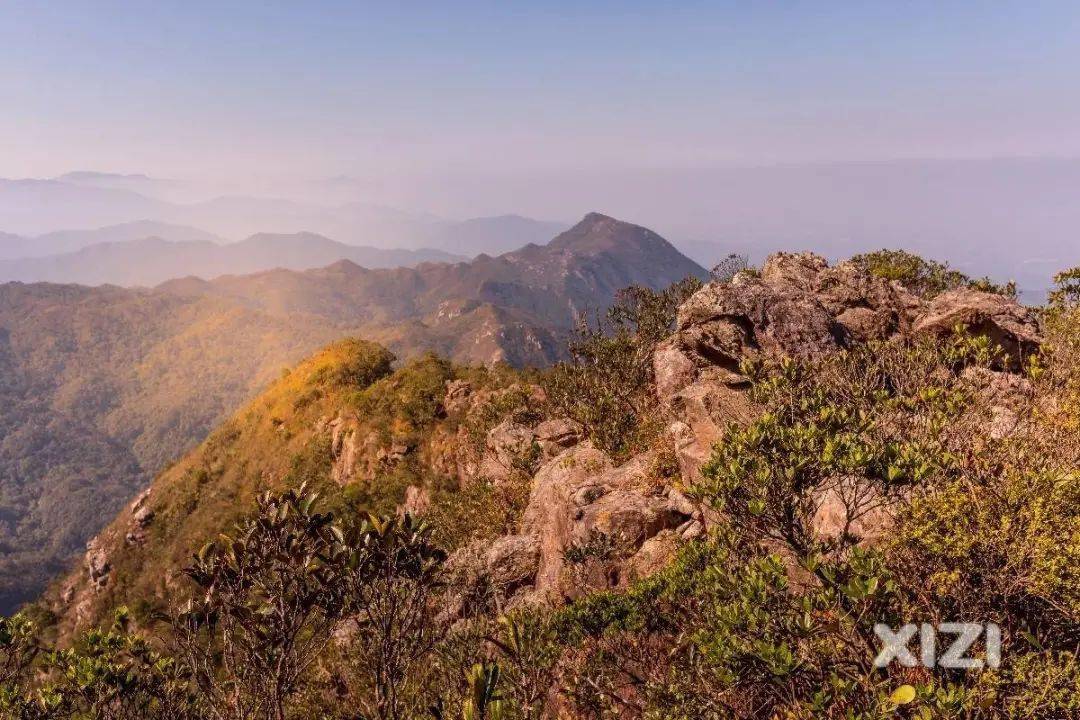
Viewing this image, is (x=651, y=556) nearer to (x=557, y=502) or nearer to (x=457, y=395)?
(x=557, y=502)

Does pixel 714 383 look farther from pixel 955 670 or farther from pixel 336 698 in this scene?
pixel 336 698

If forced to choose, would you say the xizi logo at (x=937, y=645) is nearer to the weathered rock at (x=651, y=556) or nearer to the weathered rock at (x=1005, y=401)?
the weathered rock at (x=1005, y=401)

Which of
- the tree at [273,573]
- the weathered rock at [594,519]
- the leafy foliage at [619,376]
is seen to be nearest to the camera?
the tree at [273,573]

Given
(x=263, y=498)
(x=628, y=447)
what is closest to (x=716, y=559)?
(x=263, y=498)

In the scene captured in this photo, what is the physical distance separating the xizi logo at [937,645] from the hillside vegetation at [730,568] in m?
0.18

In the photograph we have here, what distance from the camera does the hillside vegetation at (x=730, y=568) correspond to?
34.5 feet

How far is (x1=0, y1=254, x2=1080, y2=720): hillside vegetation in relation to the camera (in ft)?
34.5

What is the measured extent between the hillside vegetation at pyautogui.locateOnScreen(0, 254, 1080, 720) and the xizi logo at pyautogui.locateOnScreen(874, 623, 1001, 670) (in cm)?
18

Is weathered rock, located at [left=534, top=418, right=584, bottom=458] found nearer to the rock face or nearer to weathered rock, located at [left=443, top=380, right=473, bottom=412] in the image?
the rock face

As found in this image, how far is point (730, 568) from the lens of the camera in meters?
13.1

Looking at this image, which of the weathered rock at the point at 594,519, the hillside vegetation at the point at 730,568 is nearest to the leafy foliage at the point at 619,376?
the weathered rock at the point at 594,519

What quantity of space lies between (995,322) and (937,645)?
19655mm

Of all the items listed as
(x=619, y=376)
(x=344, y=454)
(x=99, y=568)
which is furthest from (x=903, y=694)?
(x=99, y=568)

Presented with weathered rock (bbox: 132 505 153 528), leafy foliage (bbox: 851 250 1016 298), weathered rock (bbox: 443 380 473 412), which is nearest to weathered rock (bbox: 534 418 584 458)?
weathered rock (bbox: 443 380 473 412)
